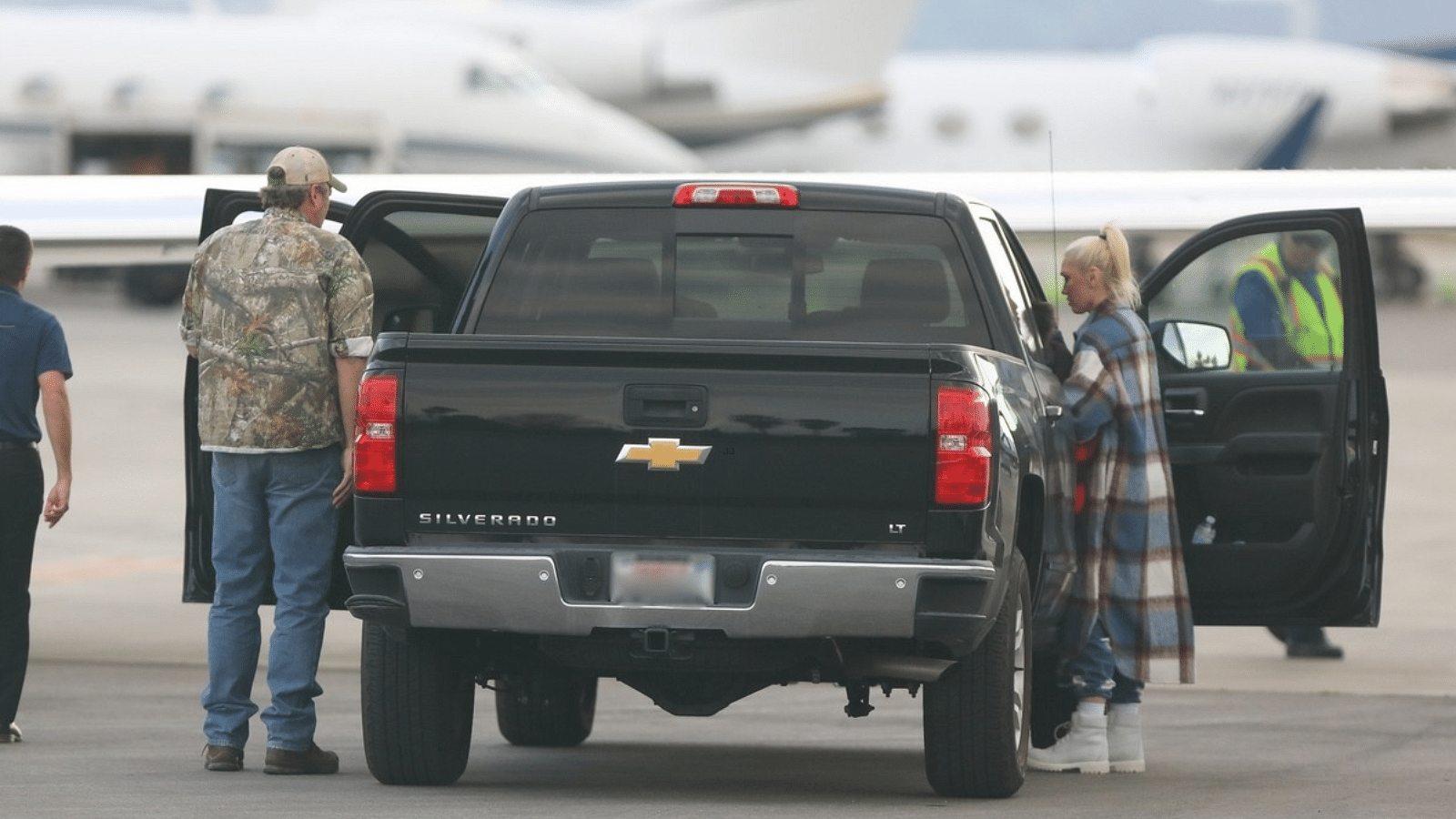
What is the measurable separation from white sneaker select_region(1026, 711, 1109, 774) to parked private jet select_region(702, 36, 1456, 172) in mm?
49203

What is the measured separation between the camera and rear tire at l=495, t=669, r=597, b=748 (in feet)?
27.8

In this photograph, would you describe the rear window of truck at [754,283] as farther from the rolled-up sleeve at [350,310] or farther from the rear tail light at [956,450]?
the rear tail light at [956,450]

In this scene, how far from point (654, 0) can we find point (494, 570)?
207ft

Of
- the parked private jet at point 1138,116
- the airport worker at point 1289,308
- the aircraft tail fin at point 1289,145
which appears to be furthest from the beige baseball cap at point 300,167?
the parked private jet at point 1138,116

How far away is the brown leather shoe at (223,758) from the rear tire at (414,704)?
71 cm

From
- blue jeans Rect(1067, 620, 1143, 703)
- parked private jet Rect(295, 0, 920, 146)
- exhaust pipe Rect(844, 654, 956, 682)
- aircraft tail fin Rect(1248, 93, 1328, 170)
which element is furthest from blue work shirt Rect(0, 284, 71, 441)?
parked private jet Rect(295, 0, 920, 146)

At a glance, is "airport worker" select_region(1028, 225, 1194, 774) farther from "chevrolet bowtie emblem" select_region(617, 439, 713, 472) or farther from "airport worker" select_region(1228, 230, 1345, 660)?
"chevrolet bowtie emblem" select_region(617, 439, 713, 472)

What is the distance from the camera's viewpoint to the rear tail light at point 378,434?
21.0 feet

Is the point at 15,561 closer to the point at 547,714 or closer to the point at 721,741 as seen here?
the point at 547,714

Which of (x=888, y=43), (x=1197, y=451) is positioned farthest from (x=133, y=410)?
(x=888, y=43)

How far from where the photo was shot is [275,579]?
748 centimetres

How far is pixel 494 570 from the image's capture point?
20.6ft

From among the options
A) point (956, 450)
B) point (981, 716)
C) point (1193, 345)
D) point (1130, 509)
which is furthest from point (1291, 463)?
point (956, 450)

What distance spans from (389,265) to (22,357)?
1.31 metres
